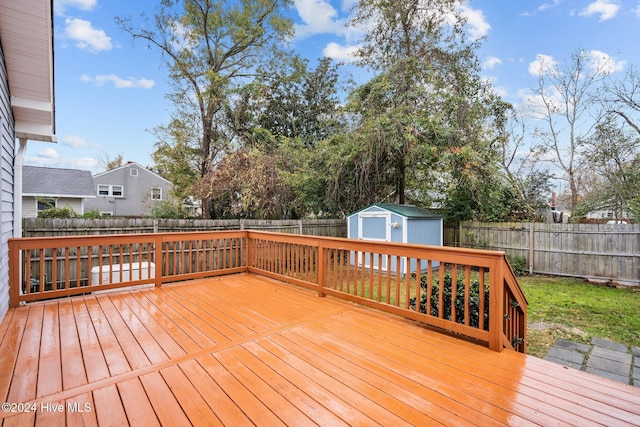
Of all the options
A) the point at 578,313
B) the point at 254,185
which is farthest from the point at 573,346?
the point at 254,185

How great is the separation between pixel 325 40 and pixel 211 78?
5154mm

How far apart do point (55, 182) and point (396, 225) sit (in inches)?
637

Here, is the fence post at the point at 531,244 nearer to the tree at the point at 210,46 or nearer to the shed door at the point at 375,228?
the shed door at the point at 375,228

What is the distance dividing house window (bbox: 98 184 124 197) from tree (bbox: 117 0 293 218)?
402 inches

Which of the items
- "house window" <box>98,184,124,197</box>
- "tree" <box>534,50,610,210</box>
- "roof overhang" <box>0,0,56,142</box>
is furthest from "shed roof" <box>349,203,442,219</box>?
"house window" <box>98,184,124,197</box>

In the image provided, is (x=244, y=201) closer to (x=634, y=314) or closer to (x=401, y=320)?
(x=401, y=320)

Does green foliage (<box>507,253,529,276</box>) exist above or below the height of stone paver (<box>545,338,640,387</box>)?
above

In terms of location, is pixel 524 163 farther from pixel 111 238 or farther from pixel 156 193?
pixel 156 193

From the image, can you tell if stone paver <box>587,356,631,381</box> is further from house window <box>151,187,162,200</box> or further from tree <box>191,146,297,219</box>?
house window <box>151,187,162,200</box>

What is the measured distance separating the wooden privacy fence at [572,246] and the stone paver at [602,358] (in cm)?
415

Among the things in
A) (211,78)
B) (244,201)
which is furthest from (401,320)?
(211,78)

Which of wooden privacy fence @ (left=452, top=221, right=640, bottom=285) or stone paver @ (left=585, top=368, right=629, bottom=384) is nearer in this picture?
stone paver @ (left=585, top=368, right=629, bottom=384)

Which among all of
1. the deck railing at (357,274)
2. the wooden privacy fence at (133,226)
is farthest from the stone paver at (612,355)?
the wooden privacy fence at (133,226)

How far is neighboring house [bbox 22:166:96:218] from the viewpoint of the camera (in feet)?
44.8
